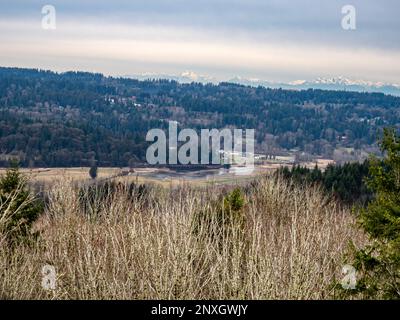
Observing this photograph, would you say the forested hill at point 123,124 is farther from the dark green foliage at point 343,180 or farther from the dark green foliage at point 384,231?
the dark green foliage at point 384,231

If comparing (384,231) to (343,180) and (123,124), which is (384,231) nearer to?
(343,180)

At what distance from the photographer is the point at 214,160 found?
10444 centimetres

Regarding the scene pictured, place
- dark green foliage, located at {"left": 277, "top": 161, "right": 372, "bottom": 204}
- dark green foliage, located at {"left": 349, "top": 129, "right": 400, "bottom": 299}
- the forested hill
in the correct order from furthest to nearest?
the forested hill → dark green foliage, located at {"left": 277, "top": 161, "right": 372, "bottom": 204} → dark green foliage, located at {"left": 349, "top": 129, "right": 400, "bottom": 299}

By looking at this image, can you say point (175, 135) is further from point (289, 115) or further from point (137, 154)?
point (289, 115)

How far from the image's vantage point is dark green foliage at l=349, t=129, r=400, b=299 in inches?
356

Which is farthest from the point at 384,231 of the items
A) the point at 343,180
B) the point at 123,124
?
the point at 123,124

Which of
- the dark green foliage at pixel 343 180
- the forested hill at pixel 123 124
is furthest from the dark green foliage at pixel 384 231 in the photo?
the forested hill at pixel 123 124

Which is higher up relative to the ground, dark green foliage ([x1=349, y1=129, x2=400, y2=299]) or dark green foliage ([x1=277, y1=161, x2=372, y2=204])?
dark green foliage ([x1=349, y1=129, x2=400, y2=299])

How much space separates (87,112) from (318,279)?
180m

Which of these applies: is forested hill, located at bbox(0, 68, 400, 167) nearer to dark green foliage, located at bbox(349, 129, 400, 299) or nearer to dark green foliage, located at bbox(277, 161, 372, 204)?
dark green foliage, located at bbox(277, 161, 372, 204)

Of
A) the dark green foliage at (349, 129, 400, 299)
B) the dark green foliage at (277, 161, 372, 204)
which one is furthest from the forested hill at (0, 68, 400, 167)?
the dark green foliage at (349, 129, 400, 299)

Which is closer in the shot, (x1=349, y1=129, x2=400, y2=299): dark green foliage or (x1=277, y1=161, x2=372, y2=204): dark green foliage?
(x1=349, y1=129, x2=400, y2=299): dark green foliage

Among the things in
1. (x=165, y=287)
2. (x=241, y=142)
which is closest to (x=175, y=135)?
(x=241, y=142)

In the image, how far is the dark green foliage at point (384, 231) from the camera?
903cm
